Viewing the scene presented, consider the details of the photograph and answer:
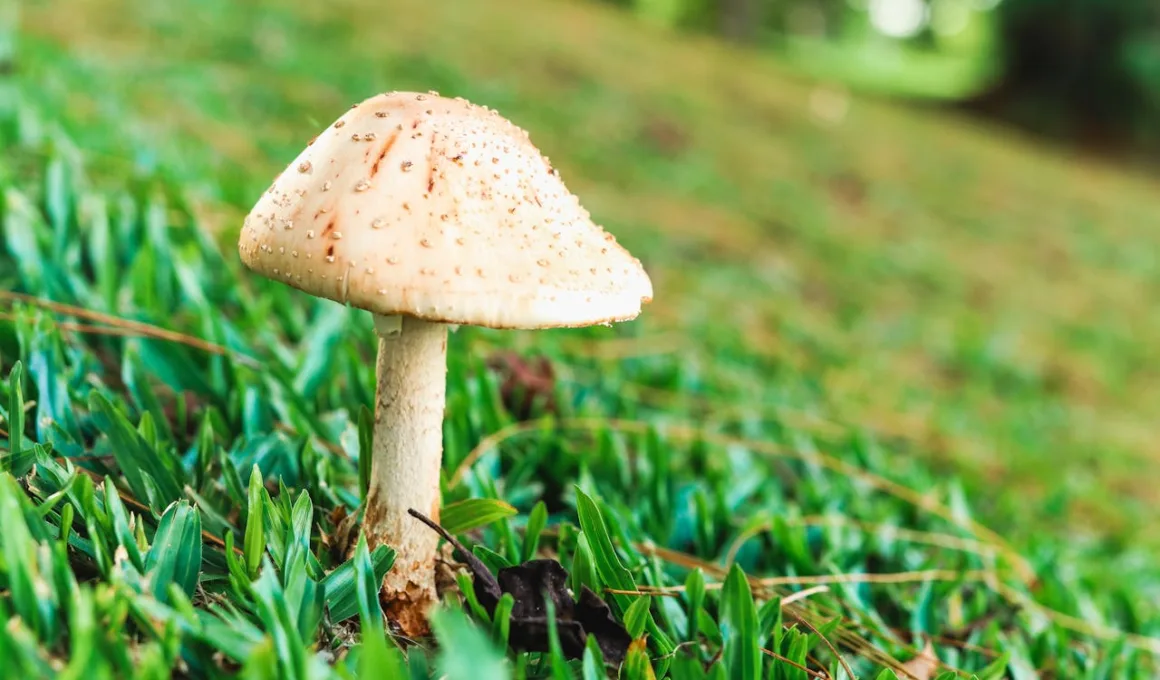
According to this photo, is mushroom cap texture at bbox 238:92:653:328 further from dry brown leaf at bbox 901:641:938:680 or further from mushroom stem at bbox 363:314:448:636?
dry brown leaf at bbox 901:641:938:680

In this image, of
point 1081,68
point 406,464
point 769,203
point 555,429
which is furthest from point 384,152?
point 1081,68

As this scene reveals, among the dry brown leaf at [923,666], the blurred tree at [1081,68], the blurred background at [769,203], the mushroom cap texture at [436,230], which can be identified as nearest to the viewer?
the mushroom cap texture at [436,230]

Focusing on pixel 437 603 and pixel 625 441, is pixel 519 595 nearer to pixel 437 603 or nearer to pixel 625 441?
pixel 437 603

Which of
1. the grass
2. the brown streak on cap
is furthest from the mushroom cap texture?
the grass

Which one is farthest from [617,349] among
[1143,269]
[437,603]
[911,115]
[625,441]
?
[911,115]

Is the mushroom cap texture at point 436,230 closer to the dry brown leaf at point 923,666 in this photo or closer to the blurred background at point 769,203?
the dry brown leaf at point 923,666

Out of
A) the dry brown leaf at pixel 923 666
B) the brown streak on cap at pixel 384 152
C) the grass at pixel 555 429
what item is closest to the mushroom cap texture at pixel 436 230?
the brown streak on cap at pixel 384 152

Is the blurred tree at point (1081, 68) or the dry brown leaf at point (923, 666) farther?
the blurred tree at point (1081, 68)
